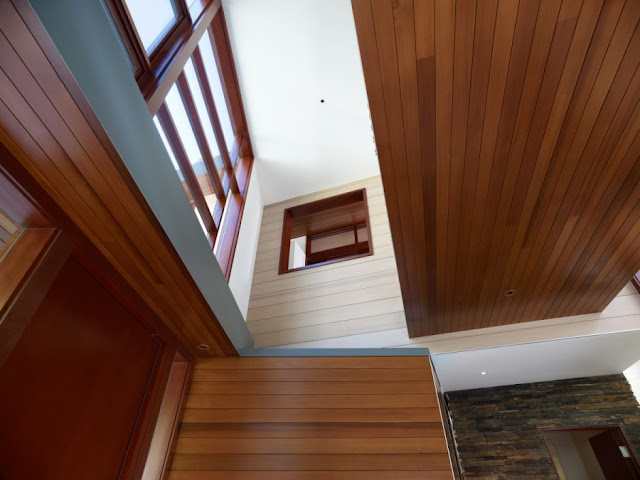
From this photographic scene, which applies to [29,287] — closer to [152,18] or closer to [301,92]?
[152,18]

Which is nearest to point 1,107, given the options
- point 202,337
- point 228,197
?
point 202,337

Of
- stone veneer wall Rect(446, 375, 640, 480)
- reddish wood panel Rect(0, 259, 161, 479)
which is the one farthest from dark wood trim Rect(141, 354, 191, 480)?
stone veneer wall Rect(446, 375, 640, 480)

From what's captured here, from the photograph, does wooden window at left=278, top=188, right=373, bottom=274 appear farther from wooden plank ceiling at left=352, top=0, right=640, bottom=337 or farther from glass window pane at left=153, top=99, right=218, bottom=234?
wooden plank ceiling at left=352, top=0, right=640, bottom=337

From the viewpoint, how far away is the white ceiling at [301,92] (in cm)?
451

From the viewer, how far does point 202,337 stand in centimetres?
283

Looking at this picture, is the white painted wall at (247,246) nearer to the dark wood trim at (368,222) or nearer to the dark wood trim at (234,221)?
the dark wood trim at (234,221)

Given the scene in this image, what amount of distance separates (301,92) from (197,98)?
1535 millimetres

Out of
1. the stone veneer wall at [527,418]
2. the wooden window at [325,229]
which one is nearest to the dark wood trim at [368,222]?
the wooden window at [325,229]

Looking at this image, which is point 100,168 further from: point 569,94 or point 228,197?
Answer: point 228,197

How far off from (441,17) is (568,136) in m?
0.91

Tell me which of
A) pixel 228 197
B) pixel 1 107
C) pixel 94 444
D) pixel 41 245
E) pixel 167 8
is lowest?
pixel 94 444

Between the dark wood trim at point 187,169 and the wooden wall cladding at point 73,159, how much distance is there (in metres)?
1.82

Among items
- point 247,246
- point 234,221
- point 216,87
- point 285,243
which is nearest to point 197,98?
point 216,87

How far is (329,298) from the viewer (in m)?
4.29
